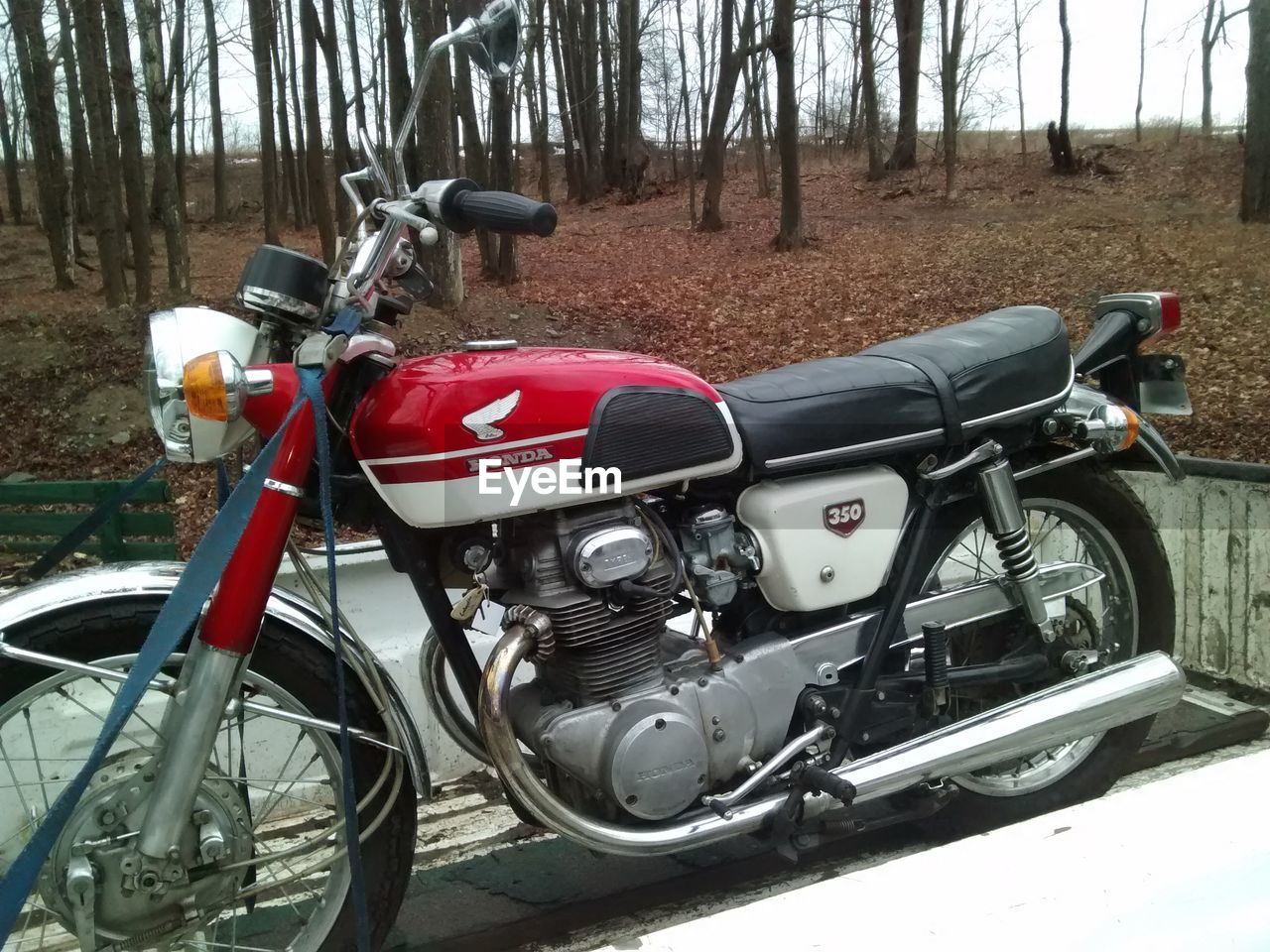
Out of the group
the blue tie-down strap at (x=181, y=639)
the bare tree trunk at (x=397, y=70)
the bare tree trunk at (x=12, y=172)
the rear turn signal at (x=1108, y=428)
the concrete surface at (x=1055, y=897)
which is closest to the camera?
the concrete surface at (x=1055, y=897)

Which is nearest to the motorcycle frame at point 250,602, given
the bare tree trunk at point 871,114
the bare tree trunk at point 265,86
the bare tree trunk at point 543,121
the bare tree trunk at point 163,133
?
the bare tree trunk at point 163,133

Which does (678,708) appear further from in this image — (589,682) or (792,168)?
(792,168)

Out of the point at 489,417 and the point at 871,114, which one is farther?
the point at 871,114

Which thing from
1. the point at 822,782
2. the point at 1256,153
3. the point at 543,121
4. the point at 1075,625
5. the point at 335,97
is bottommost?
the point at 822,782

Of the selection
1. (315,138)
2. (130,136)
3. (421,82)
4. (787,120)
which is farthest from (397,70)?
(421,82)

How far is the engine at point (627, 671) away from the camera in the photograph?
2.16m

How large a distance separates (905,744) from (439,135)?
6.92 m

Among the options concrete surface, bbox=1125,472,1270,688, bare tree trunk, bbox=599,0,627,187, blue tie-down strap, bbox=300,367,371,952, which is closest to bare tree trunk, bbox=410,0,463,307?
concrete surface, bbox=1125,472,1270,688

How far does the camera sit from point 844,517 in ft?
8.11

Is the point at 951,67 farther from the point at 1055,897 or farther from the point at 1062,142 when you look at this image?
the point at 1055,897

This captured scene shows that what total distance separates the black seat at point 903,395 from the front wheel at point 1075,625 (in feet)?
0.95

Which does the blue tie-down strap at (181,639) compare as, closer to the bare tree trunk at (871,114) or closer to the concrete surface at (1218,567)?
the concrete surface at (1218,567)

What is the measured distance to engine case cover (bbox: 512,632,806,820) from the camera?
2180 mm

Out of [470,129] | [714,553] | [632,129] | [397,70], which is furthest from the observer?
[632,129]
